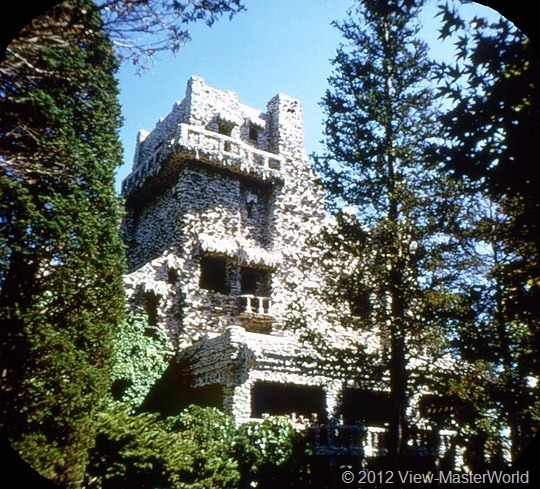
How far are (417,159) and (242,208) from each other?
33.5 ft

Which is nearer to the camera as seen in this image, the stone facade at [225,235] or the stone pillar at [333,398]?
the stone pillar at [333,398]

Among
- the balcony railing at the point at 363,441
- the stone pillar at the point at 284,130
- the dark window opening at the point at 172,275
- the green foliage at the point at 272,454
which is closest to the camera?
the green foliage at the point at 272,454

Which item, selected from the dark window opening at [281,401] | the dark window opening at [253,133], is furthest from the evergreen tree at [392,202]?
the dark window opening at [253,133]

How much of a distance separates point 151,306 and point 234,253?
179 inches

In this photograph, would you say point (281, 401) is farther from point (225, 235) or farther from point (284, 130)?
point (284, 130)

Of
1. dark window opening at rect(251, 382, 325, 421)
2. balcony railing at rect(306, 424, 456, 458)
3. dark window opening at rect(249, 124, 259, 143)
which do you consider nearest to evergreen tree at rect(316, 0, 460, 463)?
balcony railing at rect(306, 424, 456, 458)

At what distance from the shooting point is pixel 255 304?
17781 millimetres

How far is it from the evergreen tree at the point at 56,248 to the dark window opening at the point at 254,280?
10739 mm

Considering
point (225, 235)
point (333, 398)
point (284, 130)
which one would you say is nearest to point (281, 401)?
point (333, 398)

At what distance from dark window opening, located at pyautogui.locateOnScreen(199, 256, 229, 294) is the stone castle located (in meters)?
0.05

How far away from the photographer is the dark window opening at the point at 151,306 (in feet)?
52.5

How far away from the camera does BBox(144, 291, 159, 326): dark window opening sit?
52.5ft

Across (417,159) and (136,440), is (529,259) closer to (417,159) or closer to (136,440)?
(417,159)

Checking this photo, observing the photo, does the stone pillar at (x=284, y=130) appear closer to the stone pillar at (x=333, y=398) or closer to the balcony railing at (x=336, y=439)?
the stone pillar at (x=333, y=398)
